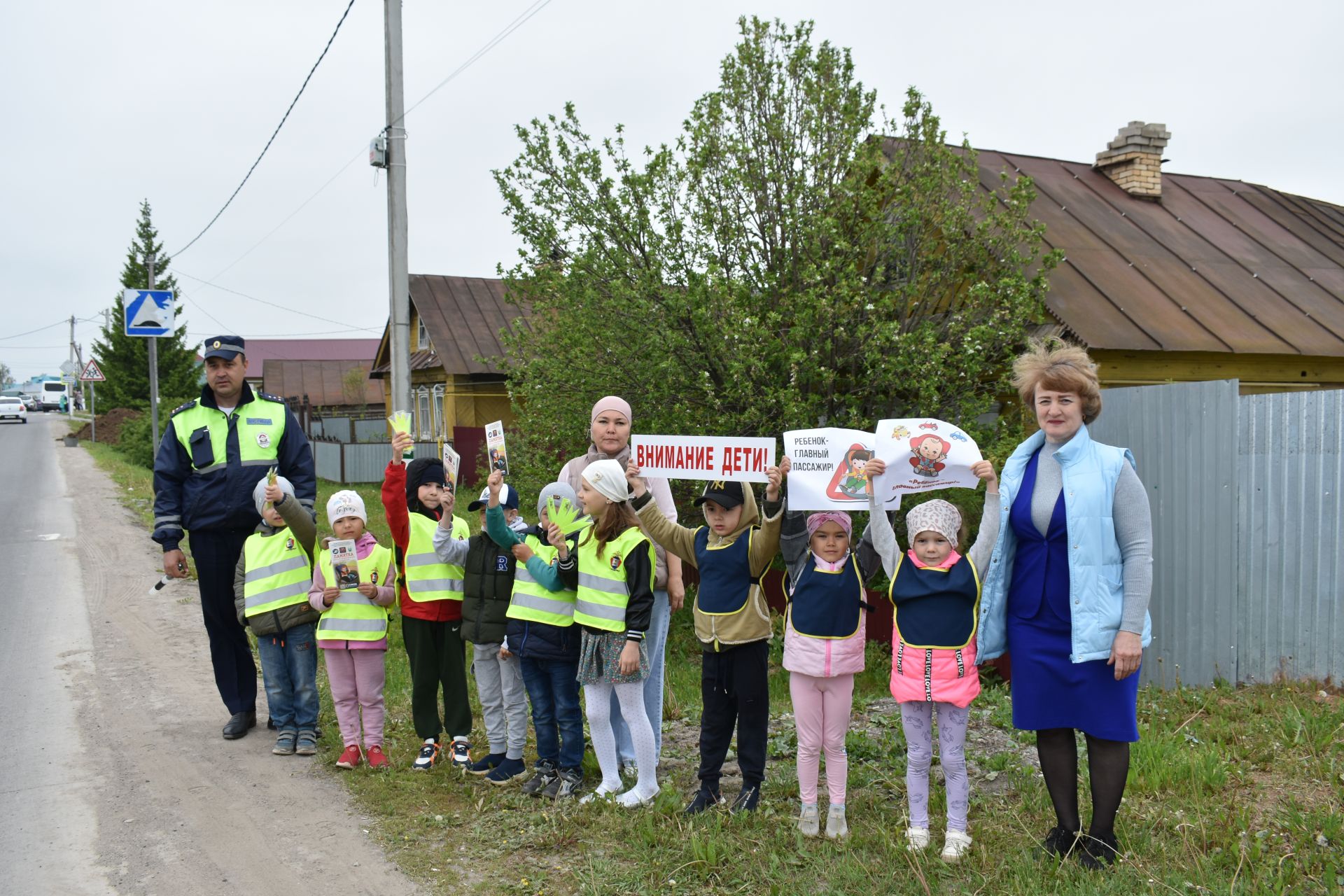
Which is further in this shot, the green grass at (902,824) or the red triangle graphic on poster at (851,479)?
the red triangle graphic on poster at (851,479)

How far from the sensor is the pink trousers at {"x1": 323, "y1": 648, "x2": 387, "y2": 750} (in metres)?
5.68

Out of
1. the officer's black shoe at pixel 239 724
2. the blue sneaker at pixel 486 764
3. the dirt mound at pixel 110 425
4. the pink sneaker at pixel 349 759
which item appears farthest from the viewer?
the dirt mound at pixel 110 425

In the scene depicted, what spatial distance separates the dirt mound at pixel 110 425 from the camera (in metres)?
42.1

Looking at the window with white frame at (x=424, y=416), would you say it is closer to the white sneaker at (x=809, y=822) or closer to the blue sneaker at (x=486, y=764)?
the blue sneaker at (x=486, y=764)

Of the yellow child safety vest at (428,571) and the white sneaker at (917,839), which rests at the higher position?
the yellow child safety vest at (428,571)

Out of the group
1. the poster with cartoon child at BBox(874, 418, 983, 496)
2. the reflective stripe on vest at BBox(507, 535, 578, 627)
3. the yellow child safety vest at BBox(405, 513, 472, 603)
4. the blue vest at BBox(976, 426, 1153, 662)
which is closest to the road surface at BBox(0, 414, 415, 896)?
the yellow child safety vest at BBox(405, 513, 472, 603)

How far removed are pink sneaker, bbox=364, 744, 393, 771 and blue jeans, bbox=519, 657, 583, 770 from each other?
96 cm

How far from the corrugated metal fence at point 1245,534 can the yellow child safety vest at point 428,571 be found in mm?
4738

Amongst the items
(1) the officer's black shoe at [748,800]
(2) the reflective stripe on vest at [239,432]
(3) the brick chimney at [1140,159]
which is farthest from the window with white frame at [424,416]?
(1) the officer's black shoe at [748,800]

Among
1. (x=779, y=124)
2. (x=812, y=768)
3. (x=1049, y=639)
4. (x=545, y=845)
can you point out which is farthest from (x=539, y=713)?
(x=779, y=124)

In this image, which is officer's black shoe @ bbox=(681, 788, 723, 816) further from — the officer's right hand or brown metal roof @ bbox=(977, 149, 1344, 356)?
brown metal roof @ bbox=(977, 149, 1344, 356)

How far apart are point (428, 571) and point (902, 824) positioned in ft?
9.06

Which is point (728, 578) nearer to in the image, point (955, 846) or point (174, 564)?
point (955, 846)

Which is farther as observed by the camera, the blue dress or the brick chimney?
the brick chimney
